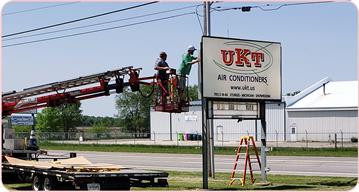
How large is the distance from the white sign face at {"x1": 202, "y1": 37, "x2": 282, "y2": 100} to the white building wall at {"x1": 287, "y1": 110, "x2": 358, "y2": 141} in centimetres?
4398

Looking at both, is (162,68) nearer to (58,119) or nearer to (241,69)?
(241,69)

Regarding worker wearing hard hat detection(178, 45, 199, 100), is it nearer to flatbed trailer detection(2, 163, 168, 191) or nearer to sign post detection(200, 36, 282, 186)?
sign post detection(200, 36, 282, 186)

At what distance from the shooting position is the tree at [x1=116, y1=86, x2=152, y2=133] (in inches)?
5590

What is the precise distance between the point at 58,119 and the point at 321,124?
209 ft

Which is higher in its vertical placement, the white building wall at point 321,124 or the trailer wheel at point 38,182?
the white building wall at point 321,124

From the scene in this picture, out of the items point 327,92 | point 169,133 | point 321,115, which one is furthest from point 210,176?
point 169,133

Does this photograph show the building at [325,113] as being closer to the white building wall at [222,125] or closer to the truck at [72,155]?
the white building wall at [222,125]

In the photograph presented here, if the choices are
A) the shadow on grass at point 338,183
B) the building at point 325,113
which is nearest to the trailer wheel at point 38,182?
the shadow on grass at point 338,183

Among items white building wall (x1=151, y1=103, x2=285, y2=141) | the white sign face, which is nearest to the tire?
the white sign face

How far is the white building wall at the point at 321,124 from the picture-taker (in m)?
62.8

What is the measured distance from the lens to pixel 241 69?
1783cm

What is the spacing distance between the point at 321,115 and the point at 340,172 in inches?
1601

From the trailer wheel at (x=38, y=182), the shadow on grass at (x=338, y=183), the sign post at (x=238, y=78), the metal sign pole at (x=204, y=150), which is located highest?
the sign post at (x=238, y=78)

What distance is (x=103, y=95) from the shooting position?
62.5ft
